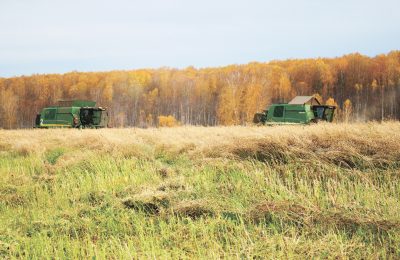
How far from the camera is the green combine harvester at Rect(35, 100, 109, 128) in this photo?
21.1 metres

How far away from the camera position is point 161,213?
4.52 m

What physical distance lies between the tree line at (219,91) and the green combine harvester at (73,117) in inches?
938

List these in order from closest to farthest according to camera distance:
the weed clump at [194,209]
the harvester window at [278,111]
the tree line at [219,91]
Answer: the weed clump at [194,209], the harvester window at [278,111], the tree line at [219,91]

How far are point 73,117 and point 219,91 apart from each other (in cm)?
4047

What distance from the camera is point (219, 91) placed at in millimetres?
59656

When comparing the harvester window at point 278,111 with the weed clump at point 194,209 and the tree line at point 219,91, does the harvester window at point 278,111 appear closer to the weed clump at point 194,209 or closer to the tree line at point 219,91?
the weed clump at point 194,209

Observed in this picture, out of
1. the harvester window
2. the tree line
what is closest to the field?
the harvester window

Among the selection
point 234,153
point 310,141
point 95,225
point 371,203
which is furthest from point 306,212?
point 234,153

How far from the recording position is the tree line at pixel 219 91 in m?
49.2

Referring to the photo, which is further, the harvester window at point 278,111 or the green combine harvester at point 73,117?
the green combine harvester at point 73,117

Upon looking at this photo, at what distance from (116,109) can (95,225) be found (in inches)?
2266

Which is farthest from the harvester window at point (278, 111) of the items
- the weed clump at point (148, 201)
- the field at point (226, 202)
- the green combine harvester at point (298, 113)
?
the weed clump at point (148, 201)

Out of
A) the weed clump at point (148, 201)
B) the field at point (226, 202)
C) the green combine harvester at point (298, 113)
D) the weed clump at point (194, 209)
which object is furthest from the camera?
the green combine harvester at point (298, 113)

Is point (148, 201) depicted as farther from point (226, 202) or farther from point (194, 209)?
point (226, 202)
